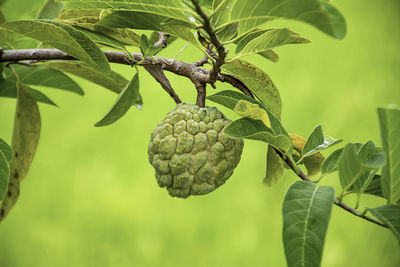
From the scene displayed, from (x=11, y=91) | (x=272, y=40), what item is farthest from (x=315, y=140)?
(x=11, y=91)

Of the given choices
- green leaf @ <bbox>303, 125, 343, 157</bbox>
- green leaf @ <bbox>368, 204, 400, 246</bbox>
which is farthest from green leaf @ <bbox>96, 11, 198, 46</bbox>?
green leaf @ <bbox>368, 204, 400, 246</bbox>

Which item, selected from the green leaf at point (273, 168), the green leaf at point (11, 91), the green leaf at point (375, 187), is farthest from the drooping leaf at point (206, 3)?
the green leaf at point (11, 91)

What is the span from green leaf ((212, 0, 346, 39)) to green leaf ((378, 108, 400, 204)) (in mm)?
140

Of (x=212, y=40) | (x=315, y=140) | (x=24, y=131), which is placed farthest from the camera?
(x=24, y=131)

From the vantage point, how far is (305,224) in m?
0.56

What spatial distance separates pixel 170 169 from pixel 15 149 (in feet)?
1.25

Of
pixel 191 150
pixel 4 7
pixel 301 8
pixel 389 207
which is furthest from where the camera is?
pixel 4 7

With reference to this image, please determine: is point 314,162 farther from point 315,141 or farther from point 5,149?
point 5,149

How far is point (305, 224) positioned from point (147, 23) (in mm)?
362

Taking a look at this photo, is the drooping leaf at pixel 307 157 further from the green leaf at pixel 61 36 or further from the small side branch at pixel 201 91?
the green leaf at pixel 61 36

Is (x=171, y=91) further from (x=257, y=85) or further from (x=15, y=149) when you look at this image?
(x=15, y=149)

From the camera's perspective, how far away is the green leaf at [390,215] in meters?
0.59

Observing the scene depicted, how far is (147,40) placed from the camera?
703mm

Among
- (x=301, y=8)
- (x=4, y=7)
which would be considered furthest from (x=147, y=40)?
(x=4, y=7)
